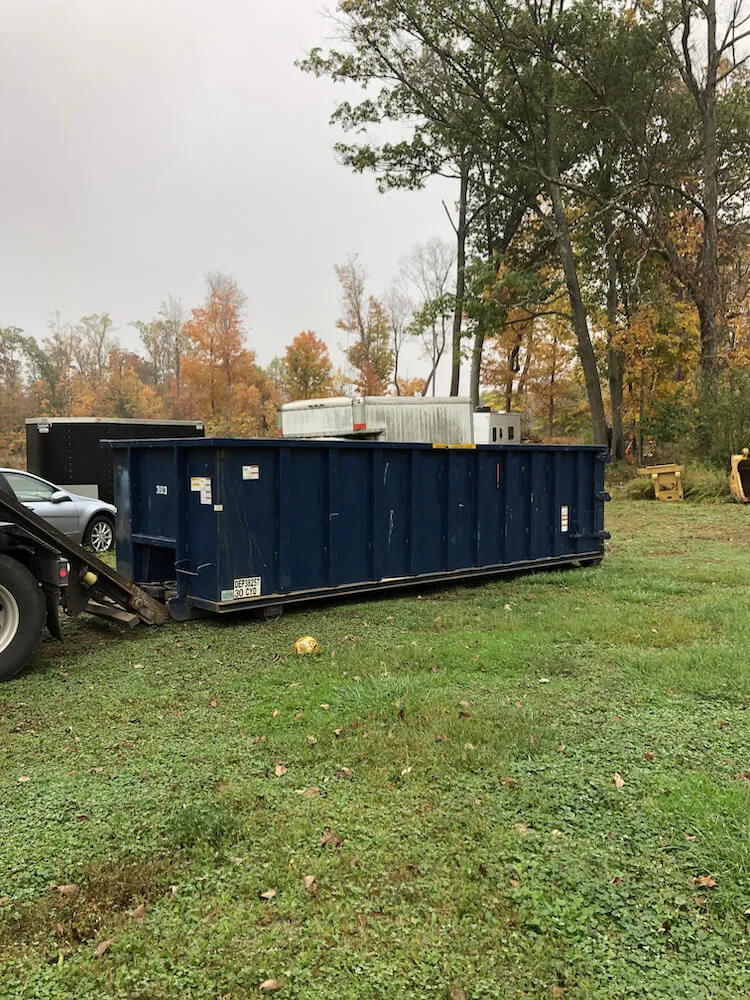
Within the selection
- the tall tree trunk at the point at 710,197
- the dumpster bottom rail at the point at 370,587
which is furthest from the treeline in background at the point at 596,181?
the dumpster bottom rail at the point at 370,587

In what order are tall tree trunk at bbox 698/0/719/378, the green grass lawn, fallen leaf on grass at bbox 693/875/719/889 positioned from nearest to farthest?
the green grass lawn → fallen leaf on grass at bbox 693/875/719/889 → tall tree trunk at bbox 698/0/719/378

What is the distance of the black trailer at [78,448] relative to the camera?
16.6m

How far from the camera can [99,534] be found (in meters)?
12.5

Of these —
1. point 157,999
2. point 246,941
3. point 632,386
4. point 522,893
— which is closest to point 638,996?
point 522,893

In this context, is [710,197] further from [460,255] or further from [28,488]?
[28,488]

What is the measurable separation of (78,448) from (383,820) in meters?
15.2

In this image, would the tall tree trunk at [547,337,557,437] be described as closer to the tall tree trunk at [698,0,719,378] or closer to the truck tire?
the tall tree trunk at [698,0,719,378]

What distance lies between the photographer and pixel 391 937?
2619mm

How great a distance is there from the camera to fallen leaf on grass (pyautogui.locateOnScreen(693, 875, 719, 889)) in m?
2.90

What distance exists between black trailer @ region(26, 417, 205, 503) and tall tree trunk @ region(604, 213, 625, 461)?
68.3 feet

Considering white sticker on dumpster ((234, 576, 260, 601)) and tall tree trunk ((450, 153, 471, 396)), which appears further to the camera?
tall tree trunk ((450, 153, 471, 396))

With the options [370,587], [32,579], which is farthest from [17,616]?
[370,587]

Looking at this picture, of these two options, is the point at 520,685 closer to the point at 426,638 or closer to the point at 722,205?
the point at 426,638

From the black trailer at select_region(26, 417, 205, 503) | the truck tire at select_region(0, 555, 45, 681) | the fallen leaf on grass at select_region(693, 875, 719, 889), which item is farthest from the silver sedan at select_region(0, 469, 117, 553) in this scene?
the fallen leaf on grass at select_region(693, 875, 719, 889)
